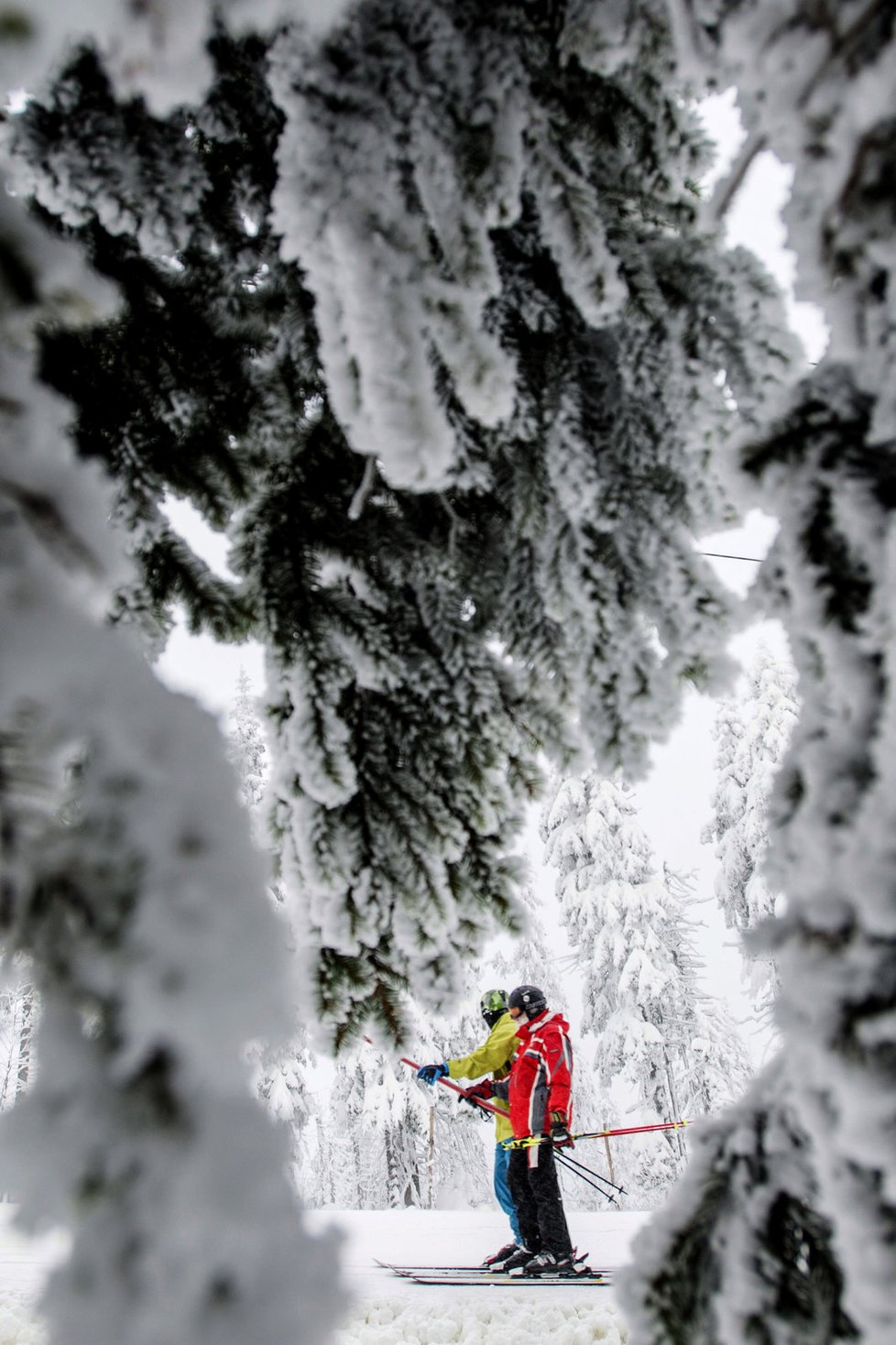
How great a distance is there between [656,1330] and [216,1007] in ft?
2.29

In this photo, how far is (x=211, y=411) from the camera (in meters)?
1.80

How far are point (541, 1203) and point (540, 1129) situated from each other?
17.7 inches

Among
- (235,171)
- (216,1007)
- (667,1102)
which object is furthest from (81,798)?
(667,1102)

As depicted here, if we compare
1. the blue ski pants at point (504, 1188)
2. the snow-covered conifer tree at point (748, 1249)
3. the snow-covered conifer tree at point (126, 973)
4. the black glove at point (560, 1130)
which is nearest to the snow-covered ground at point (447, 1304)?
the blue ski pants at point (504, 1188)

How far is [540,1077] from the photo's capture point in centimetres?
623

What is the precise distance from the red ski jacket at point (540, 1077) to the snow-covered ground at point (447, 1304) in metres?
1.04

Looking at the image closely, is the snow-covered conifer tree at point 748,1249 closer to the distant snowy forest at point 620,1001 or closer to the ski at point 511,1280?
the ski at point 511,1280

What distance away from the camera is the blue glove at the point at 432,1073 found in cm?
673

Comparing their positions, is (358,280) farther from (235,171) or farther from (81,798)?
(235,171)

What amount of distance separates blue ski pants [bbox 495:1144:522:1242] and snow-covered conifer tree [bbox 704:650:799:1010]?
10.4 metres

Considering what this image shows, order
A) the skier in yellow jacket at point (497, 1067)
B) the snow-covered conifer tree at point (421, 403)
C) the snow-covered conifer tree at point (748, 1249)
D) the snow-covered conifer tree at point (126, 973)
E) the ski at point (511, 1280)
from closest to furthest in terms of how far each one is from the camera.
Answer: the snow-covered conifer tree at point (126, 973) → the snow-covered conifer tree at point (748, 1249) → the snow-covered conifer tree at point (421, 403) → the ski at point (511, 1280) → the skier in yellow jacket at point (497, 1067)

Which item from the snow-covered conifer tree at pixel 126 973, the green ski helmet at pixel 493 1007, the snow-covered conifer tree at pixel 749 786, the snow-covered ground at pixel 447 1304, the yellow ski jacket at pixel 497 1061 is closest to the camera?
the snow-covered conifer tree at pixel 126 973

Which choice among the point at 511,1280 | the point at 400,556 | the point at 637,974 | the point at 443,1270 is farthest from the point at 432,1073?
the point at 637,974

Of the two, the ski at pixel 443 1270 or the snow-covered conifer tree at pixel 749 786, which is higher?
the snow-covered conifer tree at pixel 749 786
